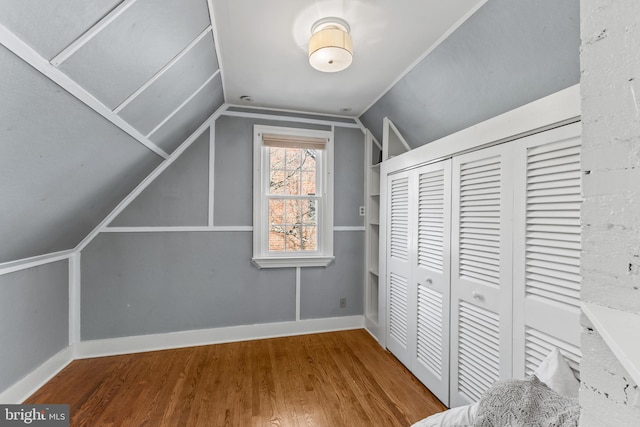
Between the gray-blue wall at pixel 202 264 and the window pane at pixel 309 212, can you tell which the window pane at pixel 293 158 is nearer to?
the gray-blue wall at pixel 202 264

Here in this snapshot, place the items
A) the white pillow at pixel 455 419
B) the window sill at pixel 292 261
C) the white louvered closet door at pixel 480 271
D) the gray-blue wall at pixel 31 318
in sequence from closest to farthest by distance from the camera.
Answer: the white pillow at pixel 455 419
the white louvered closet door at pixel 480 271
the gray-blue wall at pixel 31 318
the window sill at pixel 292 261

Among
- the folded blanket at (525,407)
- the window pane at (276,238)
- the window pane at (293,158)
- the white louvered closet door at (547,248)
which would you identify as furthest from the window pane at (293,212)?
the folded blanket at (525,407)

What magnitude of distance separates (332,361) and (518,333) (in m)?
1.60

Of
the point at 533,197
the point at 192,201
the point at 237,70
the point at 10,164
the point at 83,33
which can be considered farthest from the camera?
the point at 192,201

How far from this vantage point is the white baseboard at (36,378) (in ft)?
6.43

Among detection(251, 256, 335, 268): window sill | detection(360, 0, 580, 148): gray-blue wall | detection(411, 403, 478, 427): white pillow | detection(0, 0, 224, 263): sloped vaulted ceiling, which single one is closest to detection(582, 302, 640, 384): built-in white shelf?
detection(411, 403, 478, 427): white pillow

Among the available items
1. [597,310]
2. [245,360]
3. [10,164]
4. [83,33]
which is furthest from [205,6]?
[245,360]

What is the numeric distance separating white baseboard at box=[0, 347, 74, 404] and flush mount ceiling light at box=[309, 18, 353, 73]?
2.85m

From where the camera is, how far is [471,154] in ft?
6.07

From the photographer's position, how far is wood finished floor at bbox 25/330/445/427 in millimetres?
1958

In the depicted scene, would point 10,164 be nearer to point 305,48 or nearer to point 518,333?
point 305,48

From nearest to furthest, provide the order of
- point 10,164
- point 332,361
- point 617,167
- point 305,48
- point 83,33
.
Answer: point 617,167, point 83,33, point 10,164, point 305,48, point 332,361

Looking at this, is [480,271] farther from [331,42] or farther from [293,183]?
[293,183]

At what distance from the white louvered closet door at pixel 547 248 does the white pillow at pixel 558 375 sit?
0.06m
